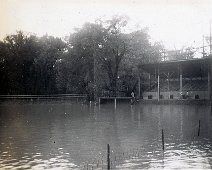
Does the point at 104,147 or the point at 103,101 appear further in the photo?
the point at 103,101

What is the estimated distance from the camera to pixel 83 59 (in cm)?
6975

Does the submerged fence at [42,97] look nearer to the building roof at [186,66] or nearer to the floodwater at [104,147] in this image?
the building roof at [186,66]

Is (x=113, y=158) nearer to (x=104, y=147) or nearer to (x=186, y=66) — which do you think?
(x=104, y=147)

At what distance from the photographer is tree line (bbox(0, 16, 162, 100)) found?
66.4 meters

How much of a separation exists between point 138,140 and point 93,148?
3.14 metres

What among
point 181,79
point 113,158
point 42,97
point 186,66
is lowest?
point 113,158

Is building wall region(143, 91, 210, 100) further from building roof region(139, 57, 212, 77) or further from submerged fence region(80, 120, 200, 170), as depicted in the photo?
submerged fence region(80, 120, 200, 170)

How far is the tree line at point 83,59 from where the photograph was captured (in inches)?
2616

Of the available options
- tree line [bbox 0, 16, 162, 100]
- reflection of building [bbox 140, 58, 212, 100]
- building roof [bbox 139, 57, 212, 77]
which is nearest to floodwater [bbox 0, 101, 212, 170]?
building roof [bbox 139, 57, 212, 77]

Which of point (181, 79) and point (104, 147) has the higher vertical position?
point (181, 79)

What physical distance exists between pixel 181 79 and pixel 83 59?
23808mm

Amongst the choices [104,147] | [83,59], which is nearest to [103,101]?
[83,59]

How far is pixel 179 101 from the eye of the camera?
162 feet

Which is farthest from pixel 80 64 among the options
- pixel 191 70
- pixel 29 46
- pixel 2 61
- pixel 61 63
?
pixel 191 70
